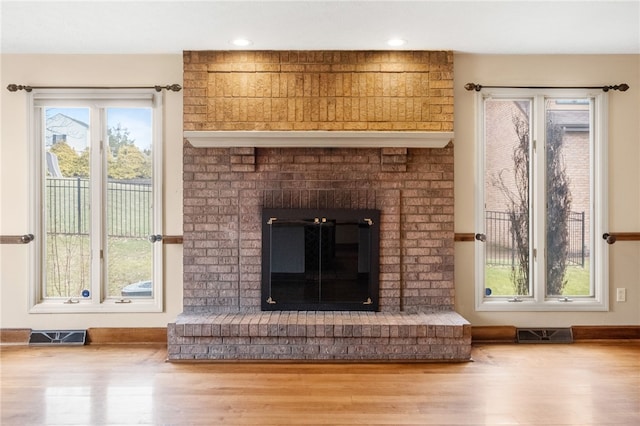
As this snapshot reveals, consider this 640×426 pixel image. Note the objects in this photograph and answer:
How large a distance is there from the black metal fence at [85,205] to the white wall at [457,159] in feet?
0.60

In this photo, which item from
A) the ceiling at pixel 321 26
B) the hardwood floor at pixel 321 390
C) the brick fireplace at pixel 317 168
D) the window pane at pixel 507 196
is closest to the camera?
the hardwood floor at pixel 321 390

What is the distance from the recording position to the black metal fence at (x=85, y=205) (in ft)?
12.2

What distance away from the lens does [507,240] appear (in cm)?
377

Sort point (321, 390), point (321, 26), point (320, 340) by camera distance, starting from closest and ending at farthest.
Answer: point (321, 390), point (321, 26), point (320, 340)

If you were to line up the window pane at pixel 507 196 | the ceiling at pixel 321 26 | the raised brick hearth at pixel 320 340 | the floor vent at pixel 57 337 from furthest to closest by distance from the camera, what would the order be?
1. the window pane at pixel 507 196
2. the floor vent at pixel 57 337
3. the raised brick hearth at pixel 320 340
4. the ceiling at pixel 321 26

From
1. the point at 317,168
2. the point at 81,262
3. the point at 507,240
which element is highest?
the point at 317,168

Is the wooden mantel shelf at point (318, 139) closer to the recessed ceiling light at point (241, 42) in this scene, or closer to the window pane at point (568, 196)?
the recessed ceiling light at point (241, 42)

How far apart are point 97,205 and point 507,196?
3.37m

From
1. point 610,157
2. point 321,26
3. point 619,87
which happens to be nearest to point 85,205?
point 321,26

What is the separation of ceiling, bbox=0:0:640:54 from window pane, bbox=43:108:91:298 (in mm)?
577

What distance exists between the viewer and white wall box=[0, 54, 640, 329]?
12.0 feet

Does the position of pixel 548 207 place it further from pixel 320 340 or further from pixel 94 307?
pixel 94 307

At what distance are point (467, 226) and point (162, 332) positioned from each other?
2627mm

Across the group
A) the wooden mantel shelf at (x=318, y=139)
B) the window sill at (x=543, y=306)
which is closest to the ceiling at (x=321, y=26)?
the wooden mantel shelf at (x=318, y=139)
